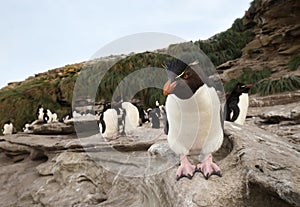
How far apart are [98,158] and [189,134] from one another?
329 cm

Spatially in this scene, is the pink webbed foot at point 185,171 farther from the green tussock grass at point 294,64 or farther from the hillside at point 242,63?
the green tussock grass at point 294,64

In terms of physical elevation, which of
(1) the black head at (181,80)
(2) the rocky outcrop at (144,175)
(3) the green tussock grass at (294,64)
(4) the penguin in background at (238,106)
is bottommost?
(2) the rocky outcrop at (144,175)

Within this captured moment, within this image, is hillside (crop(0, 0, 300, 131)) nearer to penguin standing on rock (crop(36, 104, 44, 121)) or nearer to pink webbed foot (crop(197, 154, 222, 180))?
penguin standing on rock (crop(36, 104, 44, 121))

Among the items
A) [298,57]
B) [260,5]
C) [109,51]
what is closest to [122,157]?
[109,51]

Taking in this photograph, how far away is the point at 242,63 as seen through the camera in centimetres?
1124

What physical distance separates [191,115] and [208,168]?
43cm

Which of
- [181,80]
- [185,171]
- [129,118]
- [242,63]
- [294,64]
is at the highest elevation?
[242,63]

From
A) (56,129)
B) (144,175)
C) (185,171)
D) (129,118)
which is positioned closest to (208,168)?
(185,171)

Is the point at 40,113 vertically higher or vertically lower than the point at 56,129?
higher

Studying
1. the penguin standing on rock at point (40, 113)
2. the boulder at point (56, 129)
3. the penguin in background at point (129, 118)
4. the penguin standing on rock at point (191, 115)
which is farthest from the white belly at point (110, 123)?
the penguin standing on rock at point (40, 113)

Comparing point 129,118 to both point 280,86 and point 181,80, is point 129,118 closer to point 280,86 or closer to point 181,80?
point 280,86

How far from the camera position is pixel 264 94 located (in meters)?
7.67

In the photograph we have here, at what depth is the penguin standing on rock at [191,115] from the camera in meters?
1.71

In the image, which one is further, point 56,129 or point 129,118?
point 56,129
